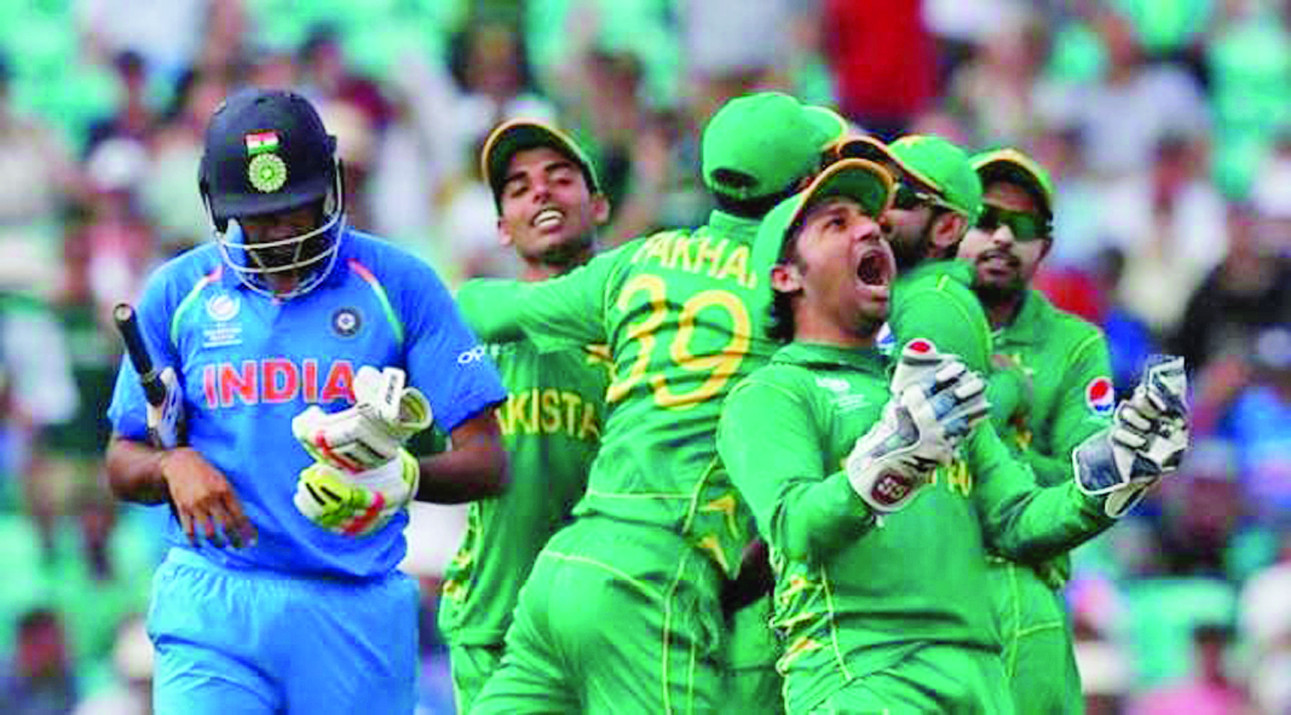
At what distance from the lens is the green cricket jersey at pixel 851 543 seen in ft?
25.3

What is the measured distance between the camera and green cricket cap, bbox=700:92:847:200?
9.02m

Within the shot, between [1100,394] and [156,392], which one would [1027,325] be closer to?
[1100,394]

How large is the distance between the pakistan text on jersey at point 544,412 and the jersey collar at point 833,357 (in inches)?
72.4

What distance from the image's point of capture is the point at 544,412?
973 centimetres

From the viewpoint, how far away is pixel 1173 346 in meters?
15.7

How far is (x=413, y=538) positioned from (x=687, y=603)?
509cm

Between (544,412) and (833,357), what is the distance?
1.97m

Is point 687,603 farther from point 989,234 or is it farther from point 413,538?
point 413,538

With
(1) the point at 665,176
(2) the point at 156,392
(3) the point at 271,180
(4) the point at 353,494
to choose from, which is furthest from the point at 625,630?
(1) the point at 665,176

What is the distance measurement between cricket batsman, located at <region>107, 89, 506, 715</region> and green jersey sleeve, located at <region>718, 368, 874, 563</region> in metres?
0.79

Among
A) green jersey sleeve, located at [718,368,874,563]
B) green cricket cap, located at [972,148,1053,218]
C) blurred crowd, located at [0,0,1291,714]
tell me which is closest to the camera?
green jersey sleeve, located at [718,368,874,563]

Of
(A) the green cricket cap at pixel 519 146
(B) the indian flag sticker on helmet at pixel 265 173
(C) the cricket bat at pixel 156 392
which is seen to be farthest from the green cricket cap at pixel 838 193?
(A) the green cricket cap at pixel 519 146

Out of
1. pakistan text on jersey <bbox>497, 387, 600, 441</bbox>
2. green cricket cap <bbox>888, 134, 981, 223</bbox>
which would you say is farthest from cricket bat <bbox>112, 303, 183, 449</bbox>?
green cricket cap <bbox>888, 134, 981, 223</bbox>

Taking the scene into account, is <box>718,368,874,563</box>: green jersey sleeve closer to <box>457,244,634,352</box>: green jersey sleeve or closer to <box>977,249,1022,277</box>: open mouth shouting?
<box>457,244,634,352</box>: green jersey sleeve
